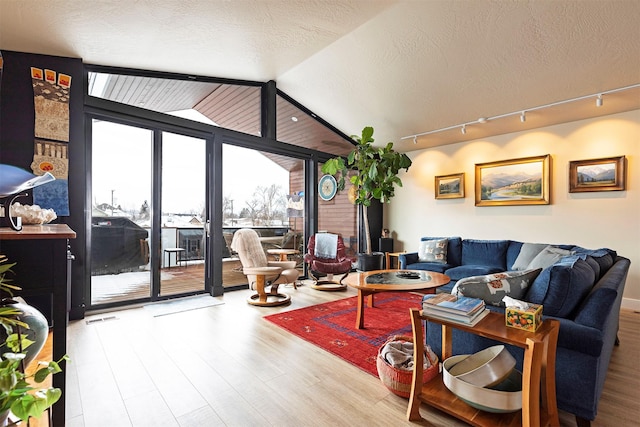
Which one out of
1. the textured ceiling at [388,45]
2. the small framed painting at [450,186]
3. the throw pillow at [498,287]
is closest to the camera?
the throw pillow at [498,287]

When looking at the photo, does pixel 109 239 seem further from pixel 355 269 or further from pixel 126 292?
pixel 355 269

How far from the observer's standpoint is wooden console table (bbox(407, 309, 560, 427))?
1438 millimetres

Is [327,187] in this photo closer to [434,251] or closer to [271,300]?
[434,251]

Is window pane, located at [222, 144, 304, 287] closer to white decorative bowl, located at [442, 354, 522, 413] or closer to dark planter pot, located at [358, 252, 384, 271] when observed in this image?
dark planter pot, located at [358, 252, 384, 271]

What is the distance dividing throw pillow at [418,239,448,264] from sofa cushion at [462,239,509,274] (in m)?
0.32

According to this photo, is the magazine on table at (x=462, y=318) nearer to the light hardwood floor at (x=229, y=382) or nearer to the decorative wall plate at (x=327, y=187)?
the light hardwood floor at (x=229, y=382)

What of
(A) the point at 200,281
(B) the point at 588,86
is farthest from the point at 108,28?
(B) the point at 588,86

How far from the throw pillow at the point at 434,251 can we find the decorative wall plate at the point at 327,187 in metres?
2.01

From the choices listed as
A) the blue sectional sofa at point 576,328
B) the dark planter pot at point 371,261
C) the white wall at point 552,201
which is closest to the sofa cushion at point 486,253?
the white wall at point 552,201

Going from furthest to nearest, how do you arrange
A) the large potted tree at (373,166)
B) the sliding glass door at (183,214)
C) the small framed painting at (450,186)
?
the small framed painting at (450,186) < the large potted tree at (373,166) < the sliding glass door at (183,214)

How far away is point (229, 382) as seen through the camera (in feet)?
7.22

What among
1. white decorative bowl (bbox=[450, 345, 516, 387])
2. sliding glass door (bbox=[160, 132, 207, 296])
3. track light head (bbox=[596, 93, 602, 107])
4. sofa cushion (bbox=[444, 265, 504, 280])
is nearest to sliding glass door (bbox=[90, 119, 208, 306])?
sliding glass door (bbox=[160, 132, 207, 296])

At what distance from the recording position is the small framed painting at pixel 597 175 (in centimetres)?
418

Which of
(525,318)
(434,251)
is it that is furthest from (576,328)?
(434,251)
